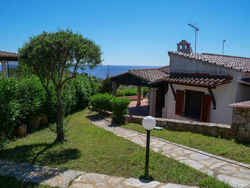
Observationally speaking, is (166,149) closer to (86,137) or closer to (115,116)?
(86,137)

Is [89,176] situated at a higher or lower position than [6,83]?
lower

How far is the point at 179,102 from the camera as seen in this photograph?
12047 mm

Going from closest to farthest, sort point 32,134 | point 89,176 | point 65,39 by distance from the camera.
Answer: point 89,176 < point 65,39 < point 32,134

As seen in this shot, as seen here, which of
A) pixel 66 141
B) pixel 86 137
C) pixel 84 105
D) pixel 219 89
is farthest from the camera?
pixel 84 105

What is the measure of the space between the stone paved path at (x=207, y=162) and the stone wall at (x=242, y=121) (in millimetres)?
1858

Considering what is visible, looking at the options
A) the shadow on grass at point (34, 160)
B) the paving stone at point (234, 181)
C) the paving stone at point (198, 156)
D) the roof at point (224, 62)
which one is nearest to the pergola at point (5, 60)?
the shadow on grass at point (34, 160)

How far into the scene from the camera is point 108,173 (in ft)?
15.9

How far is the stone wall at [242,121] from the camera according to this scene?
6715mm

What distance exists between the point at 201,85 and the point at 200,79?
800mm

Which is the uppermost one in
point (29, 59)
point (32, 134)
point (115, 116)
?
point (29, 59)

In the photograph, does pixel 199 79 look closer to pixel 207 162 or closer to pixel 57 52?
pixel 207 162

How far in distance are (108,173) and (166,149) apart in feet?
7.80

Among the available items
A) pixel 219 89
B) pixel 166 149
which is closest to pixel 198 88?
pixel 219 89

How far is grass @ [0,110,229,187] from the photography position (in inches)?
185
